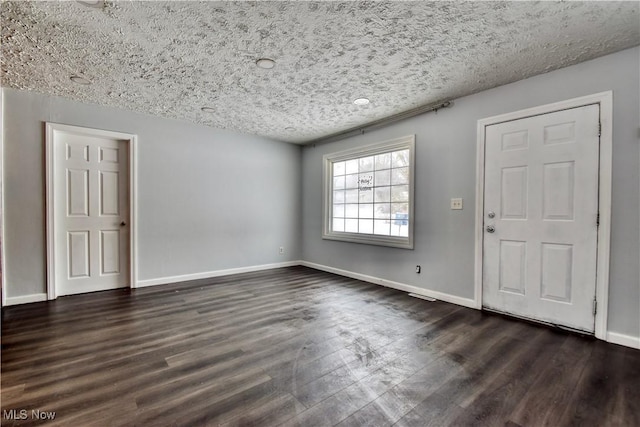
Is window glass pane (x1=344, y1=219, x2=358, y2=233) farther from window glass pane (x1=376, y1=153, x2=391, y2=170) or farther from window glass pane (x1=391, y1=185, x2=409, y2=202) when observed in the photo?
window glass pane (x1=376, y1=153, x2=391, y2=170)

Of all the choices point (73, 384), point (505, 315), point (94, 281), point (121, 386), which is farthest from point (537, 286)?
point (94, 281)

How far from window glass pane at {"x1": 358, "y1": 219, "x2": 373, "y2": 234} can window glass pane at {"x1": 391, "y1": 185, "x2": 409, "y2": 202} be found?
585 mm

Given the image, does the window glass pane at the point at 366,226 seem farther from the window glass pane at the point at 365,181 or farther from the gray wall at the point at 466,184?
the window glass pane at the point at 365,181

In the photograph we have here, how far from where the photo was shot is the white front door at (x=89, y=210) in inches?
141

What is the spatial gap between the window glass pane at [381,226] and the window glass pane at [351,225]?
417 mm

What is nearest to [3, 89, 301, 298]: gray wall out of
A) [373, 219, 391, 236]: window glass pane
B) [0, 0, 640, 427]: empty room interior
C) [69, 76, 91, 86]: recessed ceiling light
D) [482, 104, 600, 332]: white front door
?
[0, 0, 640, 427]: empty room interior

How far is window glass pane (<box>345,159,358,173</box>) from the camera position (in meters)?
4.90

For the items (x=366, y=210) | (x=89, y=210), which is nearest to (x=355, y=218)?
(x=366, y=210)

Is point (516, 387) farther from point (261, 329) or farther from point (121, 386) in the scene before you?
point (121, 386)

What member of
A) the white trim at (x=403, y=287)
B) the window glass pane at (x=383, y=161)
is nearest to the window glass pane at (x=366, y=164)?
the window glass pane at (x=383, y=161)

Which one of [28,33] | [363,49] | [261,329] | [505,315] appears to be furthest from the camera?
[505,315]

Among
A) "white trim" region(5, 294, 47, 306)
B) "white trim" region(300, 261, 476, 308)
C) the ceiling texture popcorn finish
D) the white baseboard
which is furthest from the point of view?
"white trim" region(300, 261, 476, 308)

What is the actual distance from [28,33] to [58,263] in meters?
2.66

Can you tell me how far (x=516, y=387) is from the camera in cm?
180
